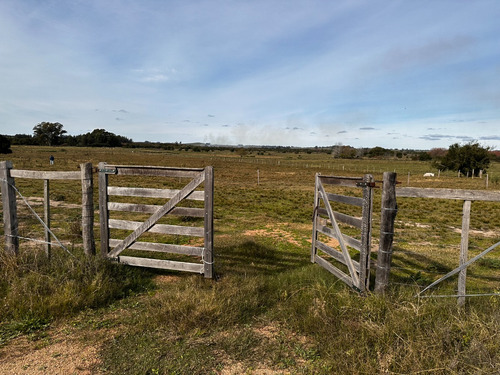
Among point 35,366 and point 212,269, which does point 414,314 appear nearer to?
point 212,269

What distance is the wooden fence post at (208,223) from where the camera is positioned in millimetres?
5316

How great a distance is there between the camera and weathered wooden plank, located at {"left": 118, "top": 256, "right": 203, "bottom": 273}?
550 cm

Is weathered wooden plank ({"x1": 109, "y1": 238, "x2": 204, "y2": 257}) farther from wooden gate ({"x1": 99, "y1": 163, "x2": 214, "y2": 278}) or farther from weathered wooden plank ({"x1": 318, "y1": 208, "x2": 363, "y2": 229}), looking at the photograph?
weathered wooden plank ({"x1": 318, "y1": 208, "x2": 363, "y2": 229})

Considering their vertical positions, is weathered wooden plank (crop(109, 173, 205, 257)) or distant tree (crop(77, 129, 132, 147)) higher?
distant tree (crop(77, 129, 132, 147))

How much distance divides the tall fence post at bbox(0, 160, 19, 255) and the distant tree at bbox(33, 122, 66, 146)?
147 meters

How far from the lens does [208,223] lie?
5.37m

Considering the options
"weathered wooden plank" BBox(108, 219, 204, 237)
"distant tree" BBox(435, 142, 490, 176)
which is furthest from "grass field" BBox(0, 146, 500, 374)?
"distant tree" BBox(435, 142, 490, 176)

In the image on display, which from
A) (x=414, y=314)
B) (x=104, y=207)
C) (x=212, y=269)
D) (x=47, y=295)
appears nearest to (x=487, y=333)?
(x=414, y=314)

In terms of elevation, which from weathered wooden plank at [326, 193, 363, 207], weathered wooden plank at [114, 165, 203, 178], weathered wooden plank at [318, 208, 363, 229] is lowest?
weathered wooden plank at [318, 208, 363, 229]

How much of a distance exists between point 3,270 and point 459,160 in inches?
2079

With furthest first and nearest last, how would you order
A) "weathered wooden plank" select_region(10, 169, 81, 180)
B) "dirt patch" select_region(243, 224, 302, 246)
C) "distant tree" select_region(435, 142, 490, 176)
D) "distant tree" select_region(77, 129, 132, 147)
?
"distant tree" select_region(77, 129, 132, 147)
"distant tree" select_region(435, 142, 490, 176)
"dirt patch" select_region(243, 224, 302, 246)
"weathered wooden plank" select_region(10, 169, 81, 180)

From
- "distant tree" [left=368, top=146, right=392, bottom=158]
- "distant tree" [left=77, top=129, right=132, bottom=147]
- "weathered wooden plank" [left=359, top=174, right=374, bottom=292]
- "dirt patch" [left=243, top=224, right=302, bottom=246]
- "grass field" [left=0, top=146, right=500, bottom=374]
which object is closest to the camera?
"grass field" [left=0, top=146, right=500, bottom=374]

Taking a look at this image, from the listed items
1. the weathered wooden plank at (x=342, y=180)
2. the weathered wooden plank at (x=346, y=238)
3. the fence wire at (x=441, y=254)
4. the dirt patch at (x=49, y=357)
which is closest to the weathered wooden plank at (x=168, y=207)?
the dirt patch at (x=49, y=357)

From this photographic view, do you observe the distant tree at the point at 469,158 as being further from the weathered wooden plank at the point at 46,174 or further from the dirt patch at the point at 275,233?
the weathered wooden plank at the point at 46,174
